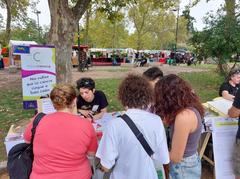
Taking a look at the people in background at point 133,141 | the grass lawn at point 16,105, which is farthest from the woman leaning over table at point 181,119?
the grass lawn at point 16,105

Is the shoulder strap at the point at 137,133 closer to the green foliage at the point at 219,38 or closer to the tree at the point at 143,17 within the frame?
the green foliage at the point at 219,38

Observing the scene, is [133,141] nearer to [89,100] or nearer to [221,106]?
[89,100]

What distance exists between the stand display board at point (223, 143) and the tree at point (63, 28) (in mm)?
3816

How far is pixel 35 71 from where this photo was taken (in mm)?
4328

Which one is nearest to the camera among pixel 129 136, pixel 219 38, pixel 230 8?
pixel 129 136

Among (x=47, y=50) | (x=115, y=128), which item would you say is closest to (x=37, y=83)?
(x=47, y=50)

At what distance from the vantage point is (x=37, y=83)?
14.1 feet

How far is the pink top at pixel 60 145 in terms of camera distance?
1.80 m

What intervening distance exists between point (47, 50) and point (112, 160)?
3.15 m

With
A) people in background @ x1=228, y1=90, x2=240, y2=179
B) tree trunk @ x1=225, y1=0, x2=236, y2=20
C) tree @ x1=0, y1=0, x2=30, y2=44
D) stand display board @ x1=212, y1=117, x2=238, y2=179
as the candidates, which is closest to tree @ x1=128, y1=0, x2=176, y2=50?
tree @ x1=0, y1=0, x2=30, y2=44

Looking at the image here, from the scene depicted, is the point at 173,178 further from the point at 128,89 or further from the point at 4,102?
the point at 4,102

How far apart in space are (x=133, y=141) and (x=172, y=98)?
0.53 m

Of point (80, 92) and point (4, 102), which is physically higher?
point (80, 92)

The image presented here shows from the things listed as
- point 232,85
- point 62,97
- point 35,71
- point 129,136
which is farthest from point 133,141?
point 35,71
